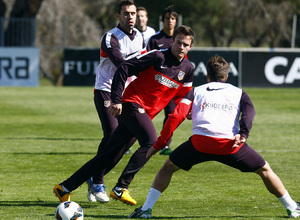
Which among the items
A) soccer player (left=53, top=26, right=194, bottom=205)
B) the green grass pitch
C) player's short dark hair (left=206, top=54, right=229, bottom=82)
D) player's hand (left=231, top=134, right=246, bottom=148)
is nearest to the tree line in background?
the green grass pitch

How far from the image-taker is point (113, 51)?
7172 millimetres

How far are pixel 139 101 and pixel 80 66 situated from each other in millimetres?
17566

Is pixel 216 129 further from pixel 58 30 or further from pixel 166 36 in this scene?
pixel 58 30

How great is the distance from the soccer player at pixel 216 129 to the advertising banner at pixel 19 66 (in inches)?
755

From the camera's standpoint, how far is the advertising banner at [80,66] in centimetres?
2388

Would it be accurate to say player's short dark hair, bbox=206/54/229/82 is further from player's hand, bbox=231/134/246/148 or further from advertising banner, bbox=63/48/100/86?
advertising banner, bbox=63/48/100/86

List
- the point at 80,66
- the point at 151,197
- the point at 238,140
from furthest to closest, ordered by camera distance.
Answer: the point at 80,66 < the point at 151,197 < the point at 238,140

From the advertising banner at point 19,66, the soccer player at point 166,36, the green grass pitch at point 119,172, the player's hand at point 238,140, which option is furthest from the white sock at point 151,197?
the advertising banner at point 19,66

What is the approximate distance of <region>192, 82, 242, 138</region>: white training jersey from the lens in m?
5.67

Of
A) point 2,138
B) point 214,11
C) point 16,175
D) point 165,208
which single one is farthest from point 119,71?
point 214,11

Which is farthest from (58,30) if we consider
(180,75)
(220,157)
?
(220,157)

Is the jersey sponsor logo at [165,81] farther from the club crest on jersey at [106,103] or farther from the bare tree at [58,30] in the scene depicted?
the bare tree at [58,30]

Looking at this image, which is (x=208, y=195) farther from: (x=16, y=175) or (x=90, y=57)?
(x=90, y=57)

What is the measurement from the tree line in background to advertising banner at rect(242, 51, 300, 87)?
19.0 ft
